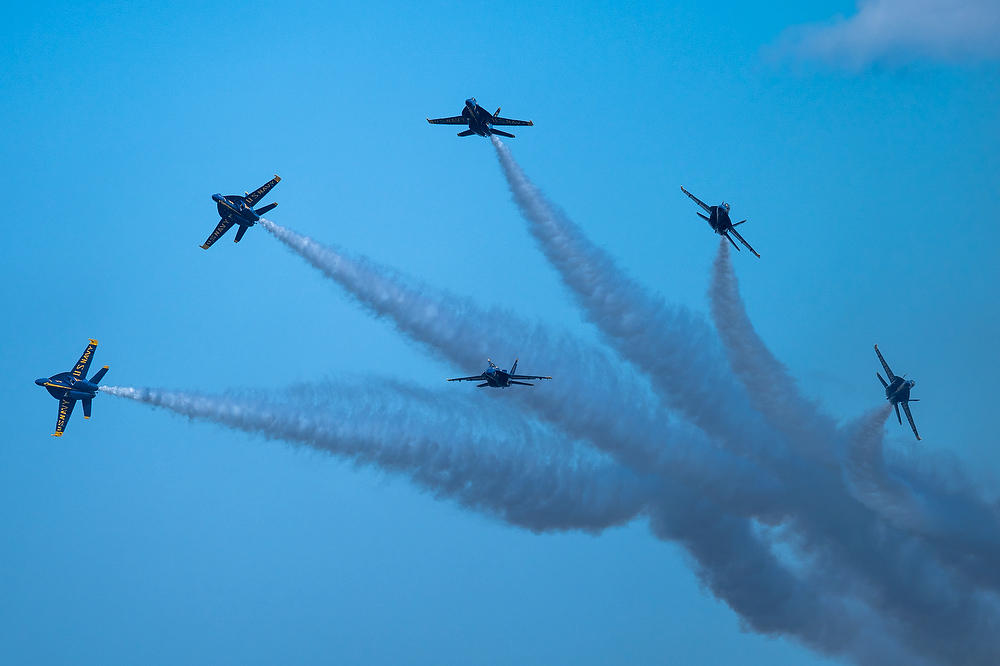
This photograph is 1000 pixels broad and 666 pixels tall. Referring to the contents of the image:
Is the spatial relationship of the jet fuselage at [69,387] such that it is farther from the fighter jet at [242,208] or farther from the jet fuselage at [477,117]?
the jet fuselage at [477,117]

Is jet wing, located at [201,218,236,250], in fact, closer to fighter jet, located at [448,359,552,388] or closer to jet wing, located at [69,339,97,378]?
jet wing, located at [69,339,97,378]

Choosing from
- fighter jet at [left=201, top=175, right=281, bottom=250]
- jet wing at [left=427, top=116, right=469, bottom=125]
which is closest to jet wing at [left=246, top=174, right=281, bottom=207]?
fighter jet at [left=201, top=175, right=281, bottom=250]

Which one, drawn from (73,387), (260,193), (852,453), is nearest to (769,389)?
(852,453)

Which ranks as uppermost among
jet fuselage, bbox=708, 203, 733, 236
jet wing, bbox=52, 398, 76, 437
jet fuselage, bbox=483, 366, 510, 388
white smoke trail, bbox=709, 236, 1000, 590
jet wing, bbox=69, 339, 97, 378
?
jet fuselage, bbox=708, 203, 733, 236

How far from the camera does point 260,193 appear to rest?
4638cm

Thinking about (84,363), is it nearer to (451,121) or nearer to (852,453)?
(451,121)

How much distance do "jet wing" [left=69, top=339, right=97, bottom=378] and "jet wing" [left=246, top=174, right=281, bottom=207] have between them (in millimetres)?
13074

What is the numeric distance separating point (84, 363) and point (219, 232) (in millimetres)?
10811

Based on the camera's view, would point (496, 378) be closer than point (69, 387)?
Yes

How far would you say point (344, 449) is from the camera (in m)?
39.3

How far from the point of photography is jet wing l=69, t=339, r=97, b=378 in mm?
46844

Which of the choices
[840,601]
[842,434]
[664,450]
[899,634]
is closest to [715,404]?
[664,450]

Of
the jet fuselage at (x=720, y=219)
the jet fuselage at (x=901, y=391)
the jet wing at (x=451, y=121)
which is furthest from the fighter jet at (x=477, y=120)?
the jet fuselage at (x=901, y=391)

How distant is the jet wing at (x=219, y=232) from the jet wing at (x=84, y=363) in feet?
30.1
